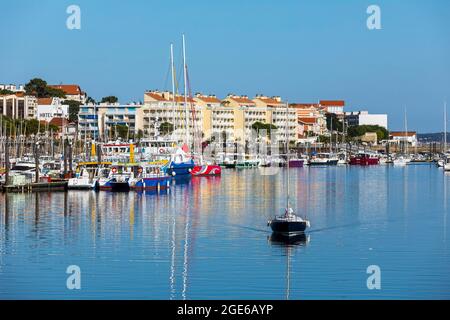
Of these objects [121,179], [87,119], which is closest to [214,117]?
[87,119]

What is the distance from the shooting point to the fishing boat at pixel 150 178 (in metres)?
58.8

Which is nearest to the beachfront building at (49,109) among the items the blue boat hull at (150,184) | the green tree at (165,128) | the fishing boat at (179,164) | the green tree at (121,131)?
the green tree at (121,131)

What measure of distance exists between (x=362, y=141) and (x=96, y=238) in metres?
157

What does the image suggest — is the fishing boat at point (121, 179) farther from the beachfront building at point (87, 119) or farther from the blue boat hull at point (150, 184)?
the beachfront building at point (87, 119)

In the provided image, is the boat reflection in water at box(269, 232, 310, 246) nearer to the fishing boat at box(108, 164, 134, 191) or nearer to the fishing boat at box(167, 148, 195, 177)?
the fishing boat at box(108, 164, 134, 191)

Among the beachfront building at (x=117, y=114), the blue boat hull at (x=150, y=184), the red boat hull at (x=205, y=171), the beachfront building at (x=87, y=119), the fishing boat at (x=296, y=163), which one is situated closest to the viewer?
the blue boat hull at (x=150, y=184)

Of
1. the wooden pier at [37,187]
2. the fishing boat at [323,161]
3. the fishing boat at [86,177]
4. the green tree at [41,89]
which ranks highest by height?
the green tree at [41,89]

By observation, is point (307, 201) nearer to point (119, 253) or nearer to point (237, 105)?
point (119, 253)

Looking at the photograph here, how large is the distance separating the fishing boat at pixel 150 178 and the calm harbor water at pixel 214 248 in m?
3.97

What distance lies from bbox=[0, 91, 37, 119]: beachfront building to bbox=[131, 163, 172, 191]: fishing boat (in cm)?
7006

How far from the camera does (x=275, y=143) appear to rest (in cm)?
13838

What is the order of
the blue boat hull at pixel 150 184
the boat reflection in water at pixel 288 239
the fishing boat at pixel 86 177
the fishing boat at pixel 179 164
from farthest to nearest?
the fishing boat at pixel 179 164
the blue boat hull at pixel 150 184
the fishing boat at pixel 86 177
the boat reflection in water at pixel 288 239

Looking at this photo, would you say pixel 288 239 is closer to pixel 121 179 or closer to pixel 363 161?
pixel 121 179
